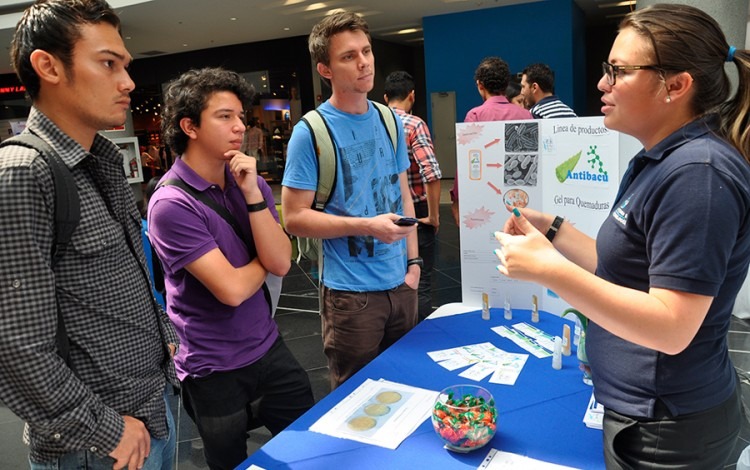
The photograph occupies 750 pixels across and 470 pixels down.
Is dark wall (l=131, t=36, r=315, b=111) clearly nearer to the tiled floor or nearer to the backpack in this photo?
the tiled floor

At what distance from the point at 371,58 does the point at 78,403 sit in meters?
1.63

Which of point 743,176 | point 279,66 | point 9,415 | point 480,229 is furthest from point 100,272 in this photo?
point 279,66

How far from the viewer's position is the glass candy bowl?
144 cm

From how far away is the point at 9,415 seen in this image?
3514mm

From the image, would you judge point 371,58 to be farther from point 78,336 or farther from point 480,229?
point 78,336

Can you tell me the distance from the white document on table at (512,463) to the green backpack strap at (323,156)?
115 cm

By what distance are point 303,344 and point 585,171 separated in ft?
8.43

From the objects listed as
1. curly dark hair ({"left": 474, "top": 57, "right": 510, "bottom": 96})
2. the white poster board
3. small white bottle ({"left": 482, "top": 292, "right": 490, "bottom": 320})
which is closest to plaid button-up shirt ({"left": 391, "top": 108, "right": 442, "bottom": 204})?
curly dark hair ({"left": 474, "top": 57, "right": 510, "bottom": 96})

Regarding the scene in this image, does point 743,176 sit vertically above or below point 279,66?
below

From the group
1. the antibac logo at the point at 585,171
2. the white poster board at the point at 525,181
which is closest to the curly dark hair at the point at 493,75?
the white poster board at the point at 525,181

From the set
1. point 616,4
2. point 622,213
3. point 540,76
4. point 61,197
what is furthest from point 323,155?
point 616,4

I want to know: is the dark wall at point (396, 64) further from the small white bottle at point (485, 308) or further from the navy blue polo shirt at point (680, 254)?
the navy blue polo shirt at point (680, 254)

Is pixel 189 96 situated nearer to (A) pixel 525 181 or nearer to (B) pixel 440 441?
(B) pixel 440 441

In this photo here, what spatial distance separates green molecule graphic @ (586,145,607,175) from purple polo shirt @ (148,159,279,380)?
160 centimetres
